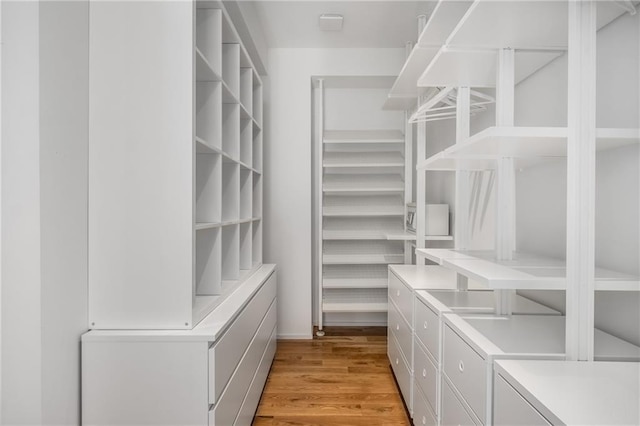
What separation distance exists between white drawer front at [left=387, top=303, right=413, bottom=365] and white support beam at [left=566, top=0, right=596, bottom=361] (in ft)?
3.89

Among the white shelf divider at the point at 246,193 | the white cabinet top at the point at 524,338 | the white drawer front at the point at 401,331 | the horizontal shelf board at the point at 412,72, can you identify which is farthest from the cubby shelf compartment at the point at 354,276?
the white cabinet top at the point at 524,338

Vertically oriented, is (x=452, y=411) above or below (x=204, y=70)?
below

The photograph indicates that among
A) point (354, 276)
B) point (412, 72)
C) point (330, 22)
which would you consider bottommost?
point (354, 276)

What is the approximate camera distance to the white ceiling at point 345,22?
2.87 metres

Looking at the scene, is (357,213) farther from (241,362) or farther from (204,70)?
(204,70)

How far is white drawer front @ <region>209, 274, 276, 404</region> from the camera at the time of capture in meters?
1.44

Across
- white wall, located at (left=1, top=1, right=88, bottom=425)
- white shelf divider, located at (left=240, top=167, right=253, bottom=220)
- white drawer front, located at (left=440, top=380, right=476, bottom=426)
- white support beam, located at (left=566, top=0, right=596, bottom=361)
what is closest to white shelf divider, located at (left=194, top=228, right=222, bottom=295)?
white wall, located at (left=1, top=1, right=88, bottom=425)

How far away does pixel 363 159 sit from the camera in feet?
12.4

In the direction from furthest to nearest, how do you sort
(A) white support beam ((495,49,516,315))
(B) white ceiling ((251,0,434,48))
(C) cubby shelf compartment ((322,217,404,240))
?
1. (C) cubby shelf compartment ((322,217,404,240))
2. (B) white ceiling ((251,0,434,48))
3. (A) white support beam ((495,49,516,315))

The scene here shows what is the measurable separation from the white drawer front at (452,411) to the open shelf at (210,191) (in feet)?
4.09

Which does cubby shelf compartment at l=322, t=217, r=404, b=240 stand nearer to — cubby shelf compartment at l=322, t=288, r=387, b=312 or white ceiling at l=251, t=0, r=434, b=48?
cubby shelf compartment at l=322, t=288, r=387, b=312

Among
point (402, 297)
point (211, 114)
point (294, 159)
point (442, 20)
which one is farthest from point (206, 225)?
point (294, 159)

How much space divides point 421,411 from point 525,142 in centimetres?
138

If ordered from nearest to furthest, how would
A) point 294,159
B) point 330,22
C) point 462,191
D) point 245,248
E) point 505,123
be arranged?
point 505,123
point 462,191
point 245,248
point 330,22
point 294,159
